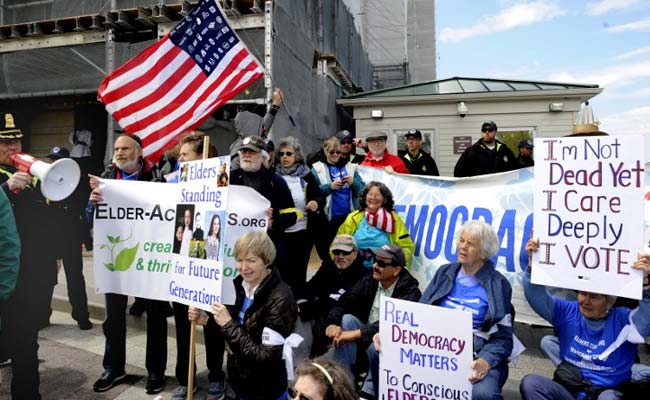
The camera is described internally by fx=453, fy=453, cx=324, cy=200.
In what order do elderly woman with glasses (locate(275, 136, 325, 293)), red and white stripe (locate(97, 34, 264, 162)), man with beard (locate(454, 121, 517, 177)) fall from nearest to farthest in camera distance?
red and white stripe (locate(97, 34, 264, 162))
elderly woman with glasses (locate(275, 136, 325, 293))
man with beard (locate(454, 121, 517, 177))

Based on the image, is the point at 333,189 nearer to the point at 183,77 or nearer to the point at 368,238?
the point at 368,238

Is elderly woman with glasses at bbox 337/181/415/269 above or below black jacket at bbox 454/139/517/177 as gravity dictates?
below

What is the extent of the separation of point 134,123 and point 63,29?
815 cm

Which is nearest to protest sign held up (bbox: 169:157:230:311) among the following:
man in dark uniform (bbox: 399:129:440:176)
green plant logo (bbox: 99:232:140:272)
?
green plant logo (bbox: 99:232:140:272)

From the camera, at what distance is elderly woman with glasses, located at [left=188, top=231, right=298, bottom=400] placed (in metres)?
2.54

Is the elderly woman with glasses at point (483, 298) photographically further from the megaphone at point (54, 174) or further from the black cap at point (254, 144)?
the megaphone at point (54, 174)

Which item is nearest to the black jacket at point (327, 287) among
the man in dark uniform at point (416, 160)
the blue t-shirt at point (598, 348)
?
the blue t-shirt at point (598, 348)

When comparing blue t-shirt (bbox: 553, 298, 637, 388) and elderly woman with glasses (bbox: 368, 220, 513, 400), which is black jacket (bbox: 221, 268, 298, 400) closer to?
elderly woman with glasses (bbox: 368, 220, 513, 400)

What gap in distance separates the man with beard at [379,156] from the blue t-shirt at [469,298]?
6.80ft

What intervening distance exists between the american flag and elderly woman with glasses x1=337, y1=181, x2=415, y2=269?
149cm

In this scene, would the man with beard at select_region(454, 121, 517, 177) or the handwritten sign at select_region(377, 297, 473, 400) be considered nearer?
the handwritten sign at select_region(377, 297, 473, 400)

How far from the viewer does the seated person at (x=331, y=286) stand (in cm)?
339

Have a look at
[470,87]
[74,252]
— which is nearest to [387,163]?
[74,252]

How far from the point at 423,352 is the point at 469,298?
1.51 feet
